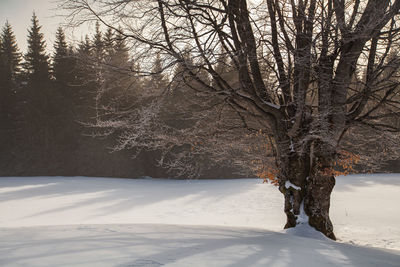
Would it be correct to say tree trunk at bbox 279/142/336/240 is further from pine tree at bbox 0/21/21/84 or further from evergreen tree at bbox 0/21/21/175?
pine tree at bbox 0/21/21/84

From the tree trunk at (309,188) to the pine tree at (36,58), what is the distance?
75.1 ft

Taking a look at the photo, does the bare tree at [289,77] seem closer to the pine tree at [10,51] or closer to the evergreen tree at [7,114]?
the evergreen tree at [7,114]

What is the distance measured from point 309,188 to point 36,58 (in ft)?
78.9

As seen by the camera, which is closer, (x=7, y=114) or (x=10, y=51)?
(x=7, y=114)

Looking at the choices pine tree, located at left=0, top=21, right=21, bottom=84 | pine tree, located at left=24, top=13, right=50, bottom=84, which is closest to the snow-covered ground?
pine tree, located at left=24, top=13, right=50, bottom=84

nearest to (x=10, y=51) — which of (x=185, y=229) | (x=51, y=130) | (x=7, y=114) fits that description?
(x=7, y=114)

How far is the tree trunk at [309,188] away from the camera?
5.16 meters

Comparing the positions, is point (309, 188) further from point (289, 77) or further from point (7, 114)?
point (7, 114)

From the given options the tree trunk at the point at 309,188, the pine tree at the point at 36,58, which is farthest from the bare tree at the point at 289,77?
the pine tree at the point at 36,58

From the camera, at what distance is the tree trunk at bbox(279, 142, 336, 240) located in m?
5.16

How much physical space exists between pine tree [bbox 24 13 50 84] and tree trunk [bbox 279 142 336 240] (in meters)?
22.9

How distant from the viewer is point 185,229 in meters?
4.57

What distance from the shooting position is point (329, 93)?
4.70 metres

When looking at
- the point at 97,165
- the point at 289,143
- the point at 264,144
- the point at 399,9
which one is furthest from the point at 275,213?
the point at 97,165
